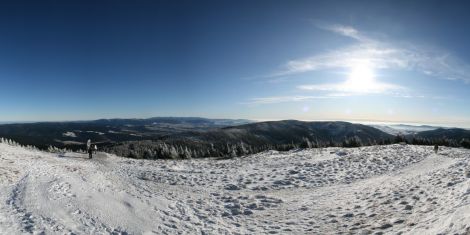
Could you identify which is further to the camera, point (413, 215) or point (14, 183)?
point (14, 183)

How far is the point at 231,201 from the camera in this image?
16328 millimetres

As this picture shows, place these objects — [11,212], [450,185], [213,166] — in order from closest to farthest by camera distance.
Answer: [11,212]
[450,185]
[213,166]

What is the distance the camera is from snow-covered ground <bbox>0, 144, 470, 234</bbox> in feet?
36.4

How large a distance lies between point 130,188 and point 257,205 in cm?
717

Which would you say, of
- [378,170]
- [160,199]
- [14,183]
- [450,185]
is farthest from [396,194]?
[14,183]

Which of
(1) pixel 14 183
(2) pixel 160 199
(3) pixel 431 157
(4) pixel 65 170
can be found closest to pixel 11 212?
(1) pixel 14 183

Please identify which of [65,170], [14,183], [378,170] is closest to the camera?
[14,183]

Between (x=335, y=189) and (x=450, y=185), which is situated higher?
(x=450, y=185)

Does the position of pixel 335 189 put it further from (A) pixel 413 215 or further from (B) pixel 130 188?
(B) pixel 130 188

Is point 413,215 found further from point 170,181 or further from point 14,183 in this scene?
point 14,183

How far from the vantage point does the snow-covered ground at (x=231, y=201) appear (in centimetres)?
1111

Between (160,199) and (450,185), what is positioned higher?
(450,185)

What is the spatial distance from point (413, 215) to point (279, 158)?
1893 centimetres

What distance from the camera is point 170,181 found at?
2091 cm
